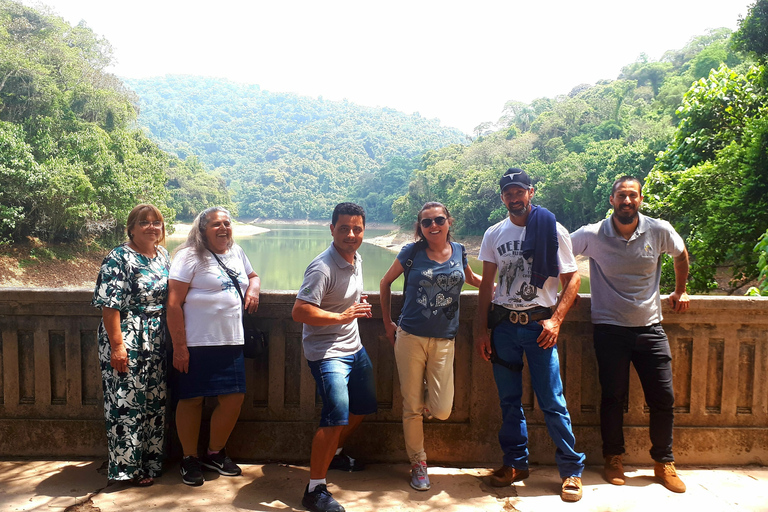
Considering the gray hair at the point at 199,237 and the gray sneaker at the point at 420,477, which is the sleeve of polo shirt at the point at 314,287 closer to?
the gray hair at the point at 199,237

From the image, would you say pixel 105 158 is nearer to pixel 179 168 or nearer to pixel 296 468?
pixel 296 468

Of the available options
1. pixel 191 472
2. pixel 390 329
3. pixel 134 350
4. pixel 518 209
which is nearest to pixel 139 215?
pixel 134 350

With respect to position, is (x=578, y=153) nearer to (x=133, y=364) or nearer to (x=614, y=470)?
(x=614, y=470)

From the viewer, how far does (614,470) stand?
340 centimetres

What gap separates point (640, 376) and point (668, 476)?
55 cm

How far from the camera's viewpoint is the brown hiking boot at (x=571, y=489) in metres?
3.12

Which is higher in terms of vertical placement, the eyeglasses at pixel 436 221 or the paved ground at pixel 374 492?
the eyeglasses at pixel 436 221

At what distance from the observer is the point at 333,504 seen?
2.94 meters

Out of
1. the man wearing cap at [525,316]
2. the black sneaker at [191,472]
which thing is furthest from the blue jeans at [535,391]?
the black sneaker at [191,472]

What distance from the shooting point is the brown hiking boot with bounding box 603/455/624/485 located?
3354 millimetres

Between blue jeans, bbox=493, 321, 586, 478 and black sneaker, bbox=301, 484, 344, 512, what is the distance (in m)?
1.02

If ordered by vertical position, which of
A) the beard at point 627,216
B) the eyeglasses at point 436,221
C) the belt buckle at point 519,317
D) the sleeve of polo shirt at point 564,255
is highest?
the beard at point 627,216

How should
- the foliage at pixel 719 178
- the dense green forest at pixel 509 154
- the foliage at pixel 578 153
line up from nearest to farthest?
the foliage at pixel 719 178, the dense green forest at pixel 509 154, the foliage at pixel 578 153

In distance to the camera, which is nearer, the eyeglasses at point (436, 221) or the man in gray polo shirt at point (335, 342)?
the man in gray polo shirt at point (335, 342)
